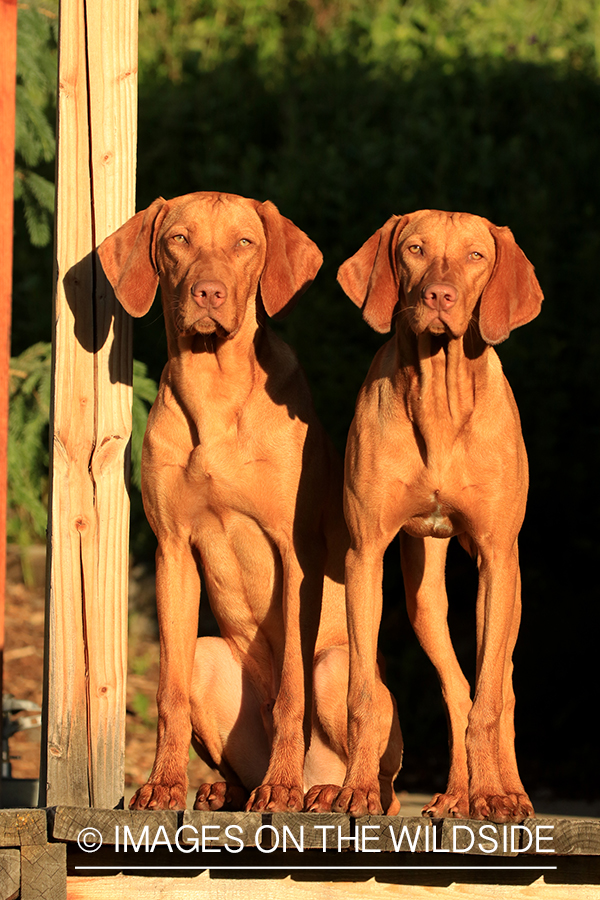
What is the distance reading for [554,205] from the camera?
10086mm

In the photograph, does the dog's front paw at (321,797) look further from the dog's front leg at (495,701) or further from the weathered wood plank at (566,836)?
the weathered wood plank at (566,836)

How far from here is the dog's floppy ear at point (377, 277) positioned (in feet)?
14.0

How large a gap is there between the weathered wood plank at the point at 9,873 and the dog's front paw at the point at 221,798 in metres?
1.07

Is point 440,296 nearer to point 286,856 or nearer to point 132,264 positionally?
point 132,264

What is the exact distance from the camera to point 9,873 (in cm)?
362

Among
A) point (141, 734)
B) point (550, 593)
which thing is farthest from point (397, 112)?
point (141, 734)

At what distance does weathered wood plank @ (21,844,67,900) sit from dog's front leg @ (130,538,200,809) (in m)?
0.54

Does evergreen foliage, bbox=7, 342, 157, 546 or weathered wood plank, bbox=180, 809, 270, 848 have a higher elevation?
evergreen foliage, bbox=7, 342, 157, 546

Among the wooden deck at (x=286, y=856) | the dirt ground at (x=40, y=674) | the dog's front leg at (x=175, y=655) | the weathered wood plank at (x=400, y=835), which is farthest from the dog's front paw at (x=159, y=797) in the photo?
the dirt ground at (x=40, y=674)

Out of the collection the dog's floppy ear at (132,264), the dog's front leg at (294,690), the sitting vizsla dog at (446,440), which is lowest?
the dog's front leg at (294,690)

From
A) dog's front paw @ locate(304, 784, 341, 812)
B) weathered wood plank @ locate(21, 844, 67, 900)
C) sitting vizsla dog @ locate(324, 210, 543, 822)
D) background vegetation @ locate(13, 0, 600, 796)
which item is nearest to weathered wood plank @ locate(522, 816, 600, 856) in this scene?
sitting vizsla dog @ locate(324, 210, 543, 822)

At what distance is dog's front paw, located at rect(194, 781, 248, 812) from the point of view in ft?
15.1

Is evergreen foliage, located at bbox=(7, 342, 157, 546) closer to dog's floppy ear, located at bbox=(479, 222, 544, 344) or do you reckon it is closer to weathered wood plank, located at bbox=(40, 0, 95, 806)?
weathered wood plank, located at bbox=(40, 0, 95, 806)

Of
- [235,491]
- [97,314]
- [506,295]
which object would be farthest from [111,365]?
[506,295]
